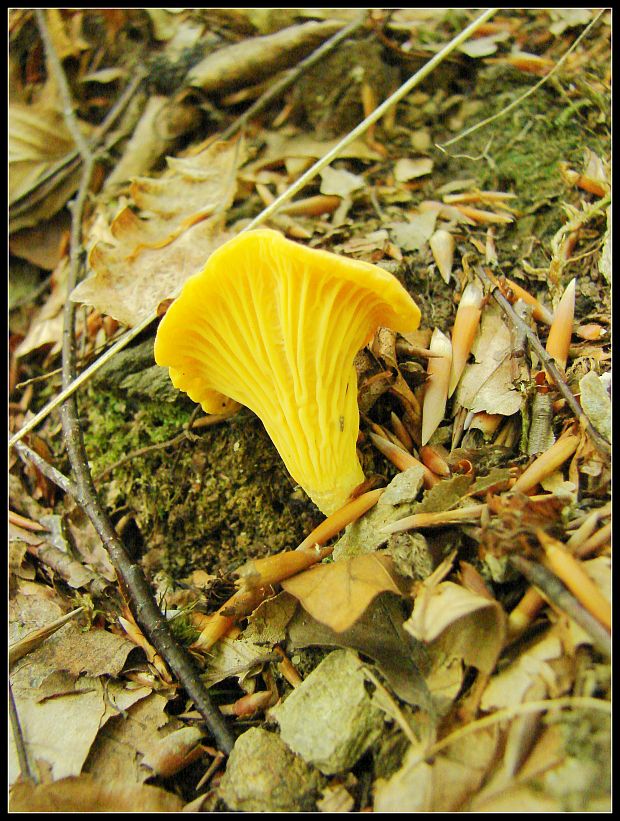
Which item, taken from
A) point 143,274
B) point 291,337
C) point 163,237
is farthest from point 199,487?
point 163,237

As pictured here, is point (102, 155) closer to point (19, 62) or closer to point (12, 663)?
point (19, 62)

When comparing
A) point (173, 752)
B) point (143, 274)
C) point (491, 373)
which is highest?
point (143, 274)

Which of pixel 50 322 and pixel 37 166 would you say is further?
pixel 37 166

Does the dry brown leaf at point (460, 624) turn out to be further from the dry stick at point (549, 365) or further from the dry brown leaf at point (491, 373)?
the dry brown leaf at point (491, 373)

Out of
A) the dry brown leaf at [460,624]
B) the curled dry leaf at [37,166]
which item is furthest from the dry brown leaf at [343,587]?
the curled dry leaf at [37,166]

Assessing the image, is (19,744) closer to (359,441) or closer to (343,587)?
(343,587)

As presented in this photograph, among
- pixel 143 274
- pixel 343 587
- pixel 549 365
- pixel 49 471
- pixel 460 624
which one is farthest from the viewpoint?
pixel 143 274

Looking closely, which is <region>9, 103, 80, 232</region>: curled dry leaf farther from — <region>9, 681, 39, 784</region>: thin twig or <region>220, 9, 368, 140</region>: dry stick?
<region>9, 681, 39, 784</region>: thin twig

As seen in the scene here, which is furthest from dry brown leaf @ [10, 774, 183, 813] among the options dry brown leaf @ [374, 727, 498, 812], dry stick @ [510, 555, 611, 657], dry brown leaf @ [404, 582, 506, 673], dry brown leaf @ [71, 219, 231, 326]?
dry brown leaf @ [71, 219, 231, 326]
